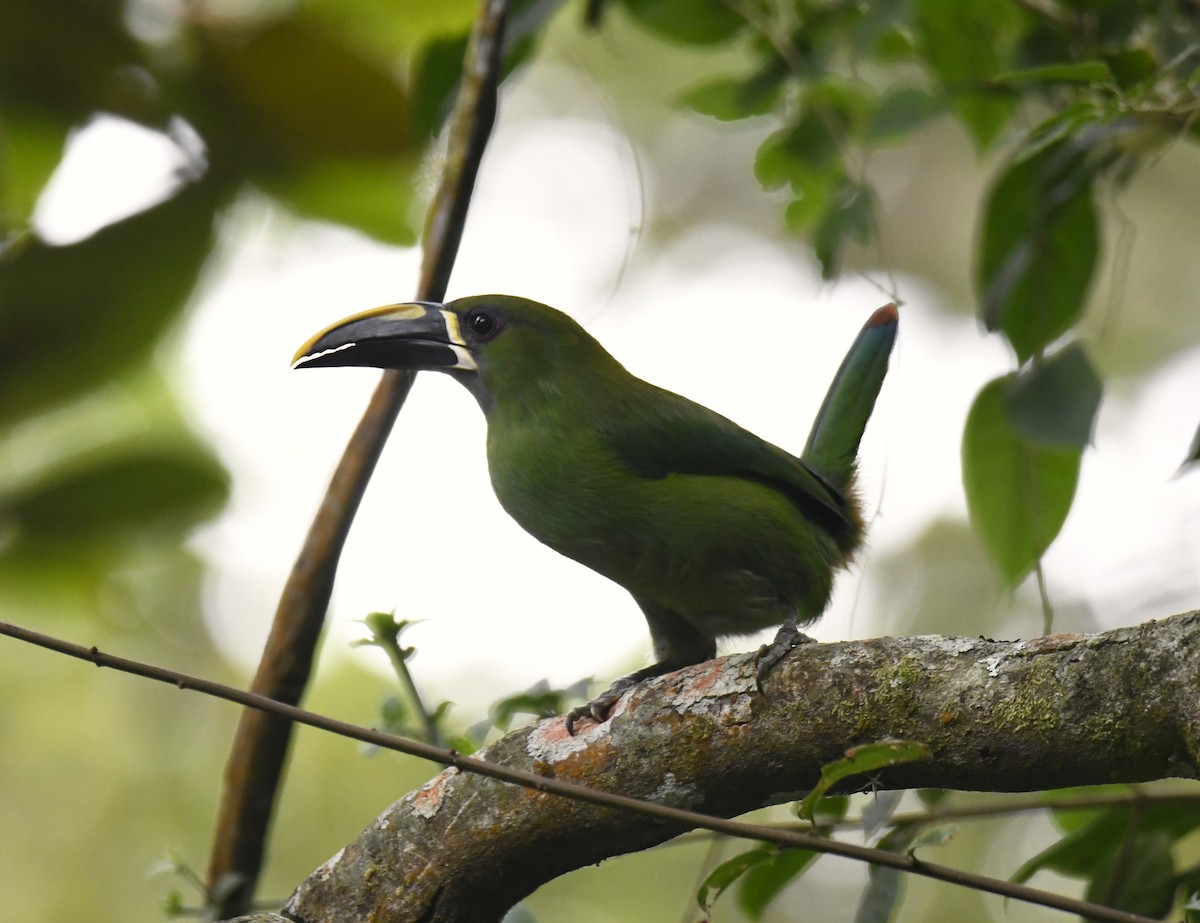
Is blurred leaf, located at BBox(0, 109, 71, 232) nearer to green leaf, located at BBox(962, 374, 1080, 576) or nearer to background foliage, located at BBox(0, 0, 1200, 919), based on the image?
background foliage, located at BBox(0, 0, 1200, 919)

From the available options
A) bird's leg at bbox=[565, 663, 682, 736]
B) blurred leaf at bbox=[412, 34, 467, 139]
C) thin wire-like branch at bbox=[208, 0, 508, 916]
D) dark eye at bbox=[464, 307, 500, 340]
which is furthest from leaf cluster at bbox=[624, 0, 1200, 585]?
bird's leg at bbox=[565, 663, 682, 736]

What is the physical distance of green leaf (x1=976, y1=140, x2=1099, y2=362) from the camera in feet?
7.74

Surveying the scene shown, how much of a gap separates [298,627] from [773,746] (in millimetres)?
1124

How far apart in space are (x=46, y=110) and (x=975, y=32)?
1996 millimetres

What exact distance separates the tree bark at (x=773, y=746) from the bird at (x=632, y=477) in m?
0.34

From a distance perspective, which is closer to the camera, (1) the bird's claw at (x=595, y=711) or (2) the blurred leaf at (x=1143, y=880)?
(1) the bird's claw at (x=595, y=711)

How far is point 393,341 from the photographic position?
2.57 metres

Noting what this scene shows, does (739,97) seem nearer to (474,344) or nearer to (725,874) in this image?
(474,344)

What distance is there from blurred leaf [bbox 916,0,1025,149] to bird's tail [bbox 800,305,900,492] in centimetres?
49

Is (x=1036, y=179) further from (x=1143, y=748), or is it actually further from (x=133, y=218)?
(x=133, y=218)

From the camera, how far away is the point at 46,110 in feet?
9.40

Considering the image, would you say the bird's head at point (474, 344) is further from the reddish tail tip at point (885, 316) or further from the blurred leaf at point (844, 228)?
the reddish tail tip at point (885, 316)

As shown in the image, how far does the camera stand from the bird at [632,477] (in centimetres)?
230

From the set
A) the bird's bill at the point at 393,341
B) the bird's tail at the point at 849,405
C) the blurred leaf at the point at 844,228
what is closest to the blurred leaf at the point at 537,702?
the bird's bill at the point at 393,341
